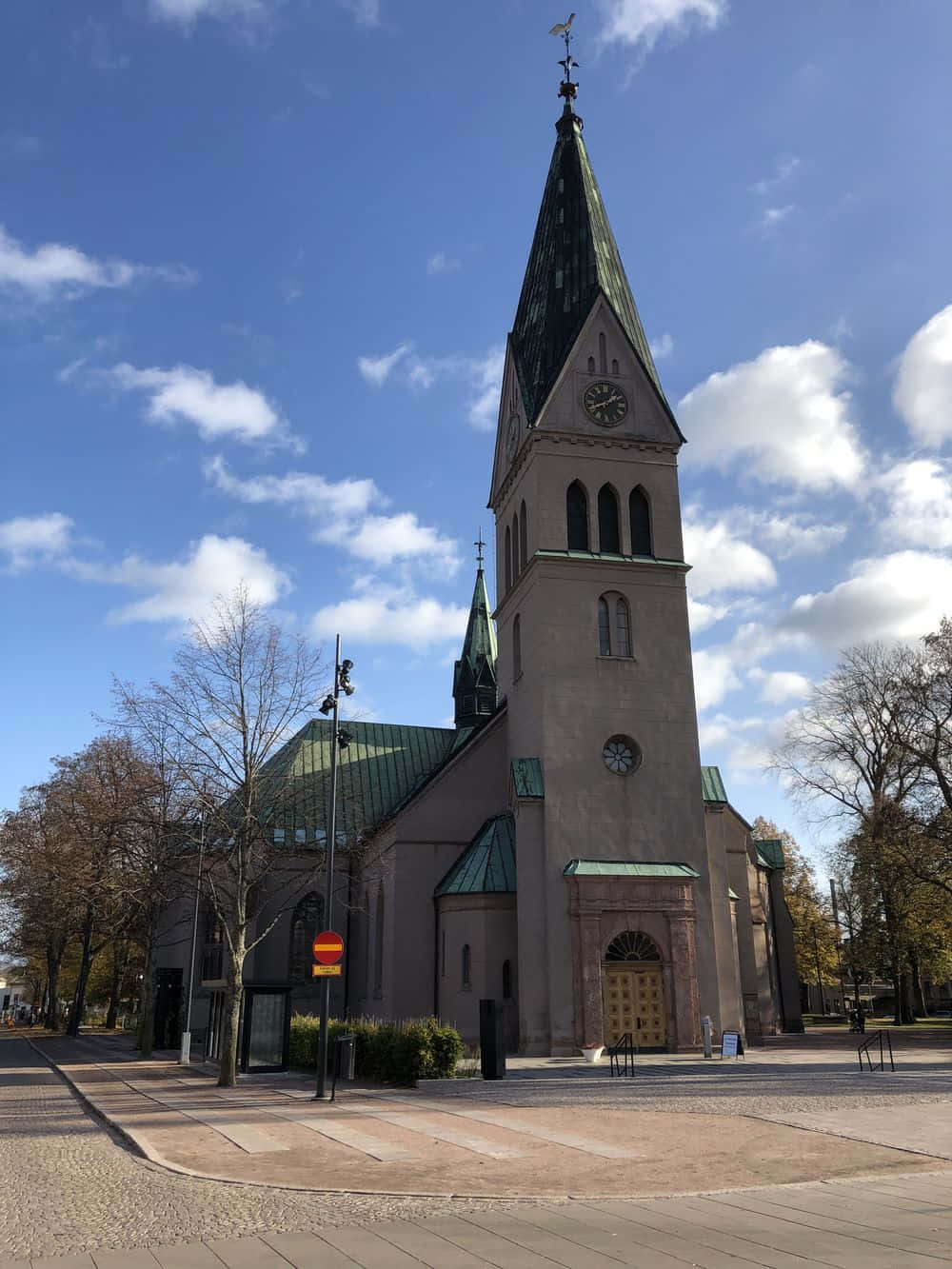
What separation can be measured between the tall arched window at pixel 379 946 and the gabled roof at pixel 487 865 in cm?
434

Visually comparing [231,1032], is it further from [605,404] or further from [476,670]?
[476,670]

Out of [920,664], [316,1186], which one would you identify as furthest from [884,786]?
[316,1186]

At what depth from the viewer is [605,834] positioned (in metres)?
34.1

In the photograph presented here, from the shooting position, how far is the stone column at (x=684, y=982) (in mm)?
31656

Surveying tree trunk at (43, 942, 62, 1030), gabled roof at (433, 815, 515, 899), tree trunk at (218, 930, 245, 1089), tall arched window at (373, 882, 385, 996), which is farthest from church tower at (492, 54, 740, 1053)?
tree trunk at (43, 942, 62, 1030)

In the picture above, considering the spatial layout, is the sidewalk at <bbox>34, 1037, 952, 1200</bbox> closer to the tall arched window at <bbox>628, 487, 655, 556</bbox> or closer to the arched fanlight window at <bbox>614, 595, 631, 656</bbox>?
the arched fanlight window at <bbox>614, 595, 631, 656</bbox>

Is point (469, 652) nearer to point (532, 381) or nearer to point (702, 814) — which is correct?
point (532, 381)

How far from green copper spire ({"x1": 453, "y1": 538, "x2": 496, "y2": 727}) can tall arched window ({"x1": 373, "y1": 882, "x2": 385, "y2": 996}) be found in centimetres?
1619

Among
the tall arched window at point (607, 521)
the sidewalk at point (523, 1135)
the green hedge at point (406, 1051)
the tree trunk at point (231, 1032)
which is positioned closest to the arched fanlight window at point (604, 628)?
the tall arched window at point (607, 521)

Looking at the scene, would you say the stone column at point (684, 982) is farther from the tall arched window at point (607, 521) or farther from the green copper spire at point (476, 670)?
the green copper spire at point (476, 670)

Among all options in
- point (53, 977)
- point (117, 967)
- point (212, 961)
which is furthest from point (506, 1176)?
point (53, 977)

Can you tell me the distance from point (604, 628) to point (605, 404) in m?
8.69

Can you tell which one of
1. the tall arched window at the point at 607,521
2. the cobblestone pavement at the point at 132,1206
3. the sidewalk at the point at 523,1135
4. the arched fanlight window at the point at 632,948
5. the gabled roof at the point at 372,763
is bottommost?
the cobblestone pavement at the point at 132,1206

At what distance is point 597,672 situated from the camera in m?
35.8
